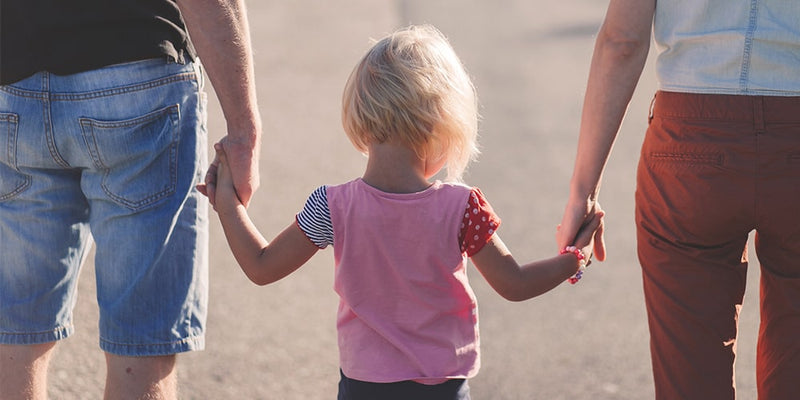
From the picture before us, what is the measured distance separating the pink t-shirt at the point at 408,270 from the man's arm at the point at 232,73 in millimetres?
300

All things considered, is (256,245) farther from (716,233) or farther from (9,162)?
(716,233)

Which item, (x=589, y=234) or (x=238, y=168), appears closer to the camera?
(x=238, y=168)

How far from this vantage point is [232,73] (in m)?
2.93

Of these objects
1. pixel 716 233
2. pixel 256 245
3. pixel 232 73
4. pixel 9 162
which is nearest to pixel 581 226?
pixel 716 233

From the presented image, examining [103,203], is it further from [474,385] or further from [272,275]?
[474,385]

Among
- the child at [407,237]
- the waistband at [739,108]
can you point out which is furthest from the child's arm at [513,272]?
the waistband at [739,108]

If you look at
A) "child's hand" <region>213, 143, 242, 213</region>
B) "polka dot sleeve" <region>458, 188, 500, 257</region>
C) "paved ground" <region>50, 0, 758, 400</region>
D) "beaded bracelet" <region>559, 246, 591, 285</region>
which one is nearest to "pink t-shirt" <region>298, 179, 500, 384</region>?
"polka dot sleeve" <region>458, 188, 500, 257</region>

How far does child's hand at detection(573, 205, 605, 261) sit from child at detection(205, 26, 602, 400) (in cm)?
41

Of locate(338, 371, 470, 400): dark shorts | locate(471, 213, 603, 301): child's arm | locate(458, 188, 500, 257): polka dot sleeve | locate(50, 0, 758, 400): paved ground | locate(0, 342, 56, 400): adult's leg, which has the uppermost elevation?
locate(458, 188, 500, 257): polka dot sleeve

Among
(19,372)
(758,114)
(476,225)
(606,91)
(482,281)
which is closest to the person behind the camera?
(476,225)

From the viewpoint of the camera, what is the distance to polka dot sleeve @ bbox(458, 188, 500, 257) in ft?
8.76

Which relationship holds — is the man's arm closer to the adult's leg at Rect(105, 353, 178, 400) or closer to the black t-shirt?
the black t-shirt

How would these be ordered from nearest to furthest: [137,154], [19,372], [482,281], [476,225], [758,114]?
[476,225] < [758,114] < [137,154] < [19,372] < [482,281]

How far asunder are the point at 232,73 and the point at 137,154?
1.02ft
